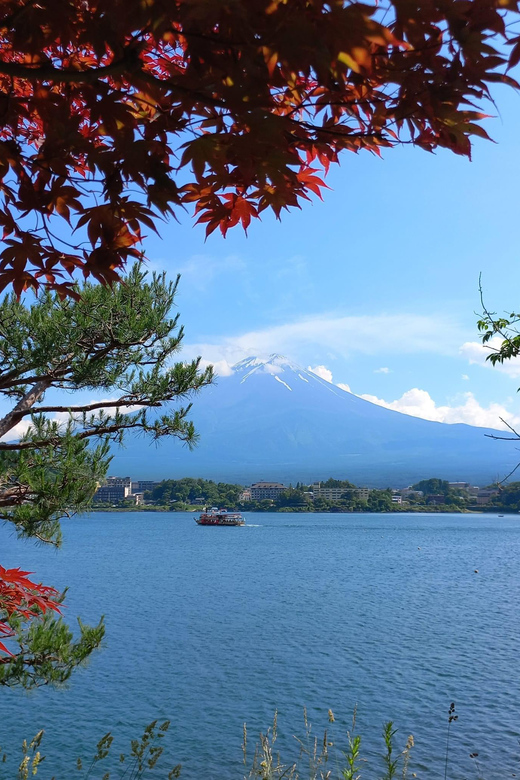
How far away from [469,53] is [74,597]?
23791 mm

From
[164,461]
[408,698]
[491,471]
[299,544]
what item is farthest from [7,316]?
[164,461]

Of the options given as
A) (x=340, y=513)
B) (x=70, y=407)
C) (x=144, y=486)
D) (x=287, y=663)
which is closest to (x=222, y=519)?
(x=340, y=513)

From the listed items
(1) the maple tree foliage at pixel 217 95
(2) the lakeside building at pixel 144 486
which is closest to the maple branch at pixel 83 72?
(1) the maple tree foliage at pixel 217 95

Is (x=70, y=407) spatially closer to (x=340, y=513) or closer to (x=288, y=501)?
(x=288, y=501)

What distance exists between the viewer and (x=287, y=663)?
45.7 ft

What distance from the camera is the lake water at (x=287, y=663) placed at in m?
9.60

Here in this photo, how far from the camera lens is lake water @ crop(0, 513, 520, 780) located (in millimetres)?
9602

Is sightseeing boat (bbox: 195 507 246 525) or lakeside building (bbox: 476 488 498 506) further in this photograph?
lakeside building (bbox: 476 488 498 506)

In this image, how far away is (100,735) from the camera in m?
9.65

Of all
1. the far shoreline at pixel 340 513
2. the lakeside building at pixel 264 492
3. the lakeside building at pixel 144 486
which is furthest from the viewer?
the lakeside building at pixel 144 486

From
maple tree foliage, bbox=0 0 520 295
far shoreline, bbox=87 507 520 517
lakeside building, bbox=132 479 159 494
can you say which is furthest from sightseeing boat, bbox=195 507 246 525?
maple tree foliage, bbox=0 0 520 295

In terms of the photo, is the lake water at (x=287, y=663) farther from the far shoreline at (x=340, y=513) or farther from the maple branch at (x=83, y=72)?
the far shoreline at (x=340, y=513)

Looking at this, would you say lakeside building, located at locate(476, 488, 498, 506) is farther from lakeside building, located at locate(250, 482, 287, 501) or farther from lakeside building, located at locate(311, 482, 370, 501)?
lakeside building, located at locate(250, 482, 287, 501)

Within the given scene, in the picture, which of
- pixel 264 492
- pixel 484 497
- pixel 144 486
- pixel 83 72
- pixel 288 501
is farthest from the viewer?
pixel 144 486
